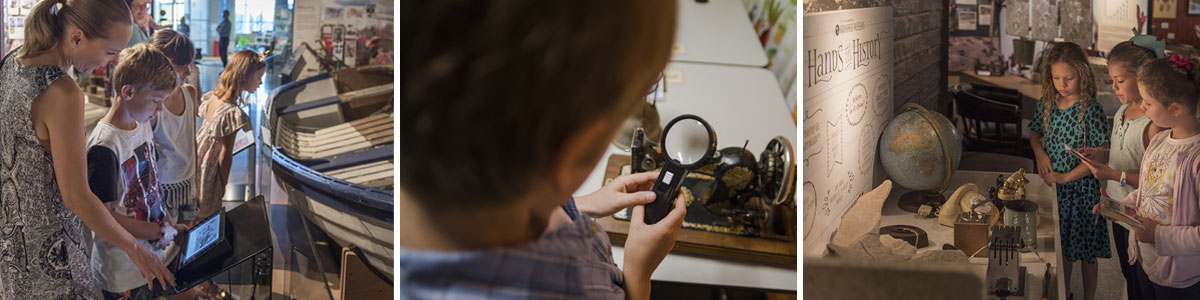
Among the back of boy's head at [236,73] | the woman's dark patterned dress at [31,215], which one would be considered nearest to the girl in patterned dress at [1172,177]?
the back of boy's head at [236,73]

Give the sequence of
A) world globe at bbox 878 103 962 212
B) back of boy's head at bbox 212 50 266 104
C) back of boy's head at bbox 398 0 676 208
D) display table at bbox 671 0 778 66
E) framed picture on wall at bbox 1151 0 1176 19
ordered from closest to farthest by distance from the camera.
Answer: back of boy's head at bbox 398 0 676 208, framed picture on wall at bbox 1151 0 1176 19, display table at bbox 671 0 778 66, world globe at bbox 878 103 962 212, back of boy's head at bbox 212 50 266 104

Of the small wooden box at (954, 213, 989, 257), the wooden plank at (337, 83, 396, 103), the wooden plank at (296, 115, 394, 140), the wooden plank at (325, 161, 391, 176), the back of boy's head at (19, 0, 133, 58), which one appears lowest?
the small wooden box at (954, 213, 989, 257)

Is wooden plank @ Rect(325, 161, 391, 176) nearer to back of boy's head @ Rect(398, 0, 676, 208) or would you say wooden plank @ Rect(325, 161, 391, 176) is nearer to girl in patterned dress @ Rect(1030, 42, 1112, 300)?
back of boy's head @ Rect(398, 0, 676, 208)

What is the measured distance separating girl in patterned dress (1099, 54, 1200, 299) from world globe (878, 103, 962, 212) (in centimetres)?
42

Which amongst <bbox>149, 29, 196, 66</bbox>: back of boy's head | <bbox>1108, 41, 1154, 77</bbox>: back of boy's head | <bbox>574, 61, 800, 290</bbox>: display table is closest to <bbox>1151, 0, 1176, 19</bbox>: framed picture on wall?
<bbox>1108, 41, 1154, 77</bbox>: back of boy's head

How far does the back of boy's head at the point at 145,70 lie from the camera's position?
7.79ft

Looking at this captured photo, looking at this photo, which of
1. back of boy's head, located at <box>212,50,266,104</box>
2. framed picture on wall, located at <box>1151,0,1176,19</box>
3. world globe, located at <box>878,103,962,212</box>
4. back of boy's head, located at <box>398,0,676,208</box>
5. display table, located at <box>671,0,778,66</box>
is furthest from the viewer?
back of boy's head, located at <box>212,50,266,104</box>

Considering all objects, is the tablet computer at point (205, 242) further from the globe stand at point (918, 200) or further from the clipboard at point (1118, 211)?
the clipboard at point (1118, 211)

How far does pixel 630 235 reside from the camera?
2.17 m

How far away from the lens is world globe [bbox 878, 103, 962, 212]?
2.26 metres

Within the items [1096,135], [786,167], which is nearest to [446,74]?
[786,167]

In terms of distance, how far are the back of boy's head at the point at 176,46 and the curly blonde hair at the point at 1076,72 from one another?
7.37 ft

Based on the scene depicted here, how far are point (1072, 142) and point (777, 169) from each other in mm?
734

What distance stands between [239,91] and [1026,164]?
6.94ft
